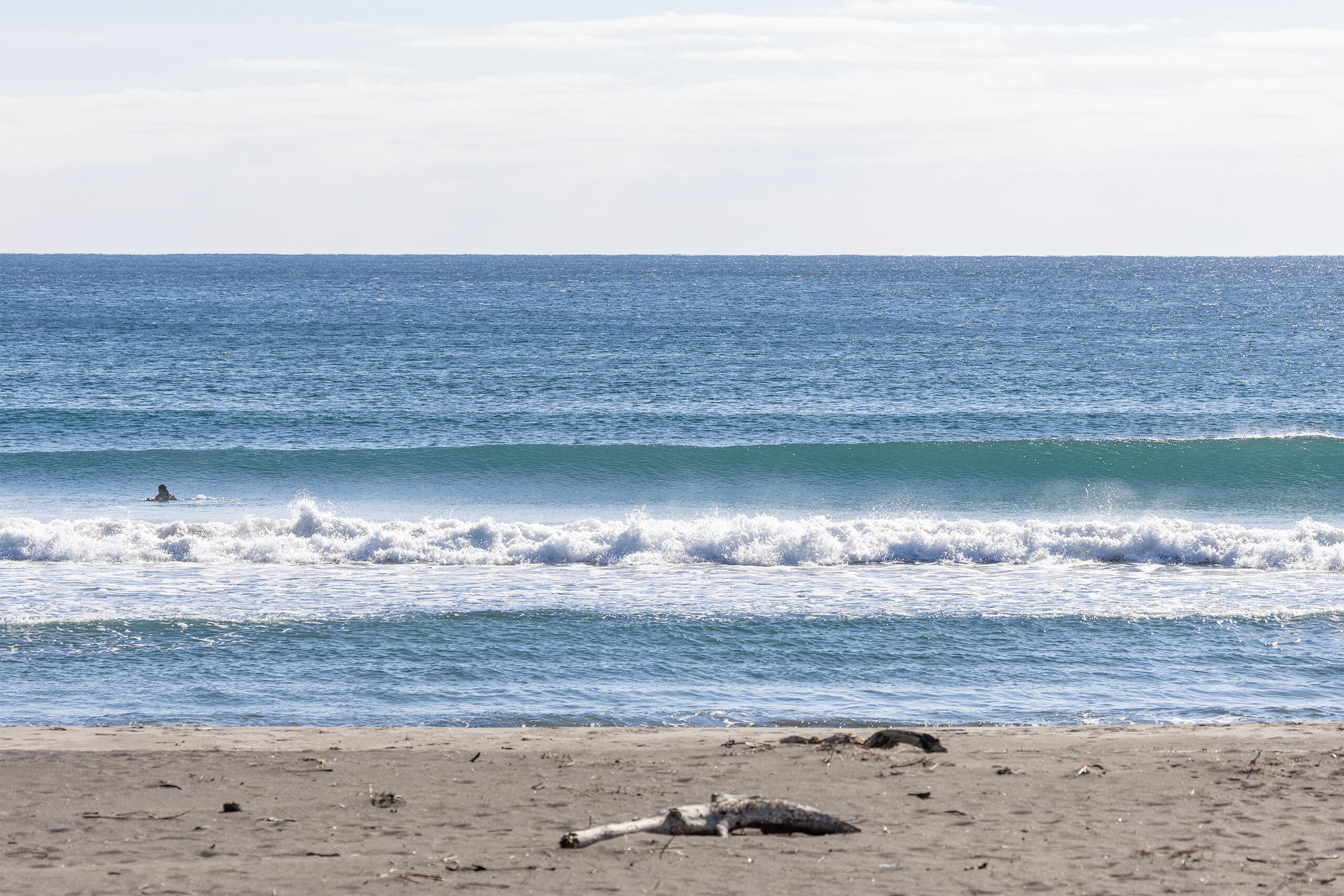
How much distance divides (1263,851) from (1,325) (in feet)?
198

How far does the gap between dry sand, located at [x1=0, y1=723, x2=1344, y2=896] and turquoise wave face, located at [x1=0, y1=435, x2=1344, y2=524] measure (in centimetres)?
1179

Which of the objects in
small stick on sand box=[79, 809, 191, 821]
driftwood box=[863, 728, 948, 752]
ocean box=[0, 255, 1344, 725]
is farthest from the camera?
ocean box=[0, 255, 1344, 725]

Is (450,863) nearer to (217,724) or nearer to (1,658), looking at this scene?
(217,724)

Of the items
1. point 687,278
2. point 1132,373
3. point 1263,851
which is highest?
point 687,278

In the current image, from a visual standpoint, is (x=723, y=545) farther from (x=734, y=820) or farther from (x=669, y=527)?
(x=734, y=820)

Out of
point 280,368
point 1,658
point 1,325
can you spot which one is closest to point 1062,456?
point 1,658

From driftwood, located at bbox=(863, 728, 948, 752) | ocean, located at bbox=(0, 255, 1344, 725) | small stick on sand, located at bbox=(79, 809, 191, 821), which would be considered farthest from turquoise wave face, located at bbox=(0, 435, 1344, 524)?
small stick on sand, located at bbox=(79, 809, 191, 821)

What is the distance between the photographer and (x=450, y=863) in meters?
5.85

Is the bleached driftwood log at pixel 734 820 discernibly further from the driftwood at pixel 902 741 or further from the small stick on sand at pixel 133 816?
the small stick on sand at pixel 133 816

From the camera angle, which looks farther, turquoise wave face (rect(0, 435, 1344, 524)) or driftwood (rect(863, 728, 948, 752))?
turquoise wave face (rect(0, 435, 1344, 524))

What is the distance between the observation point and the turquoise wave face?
2102 cm

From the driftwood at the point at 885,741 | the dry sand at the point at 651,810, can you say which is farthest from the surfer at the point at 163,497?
the driftwood at the point at 885,741

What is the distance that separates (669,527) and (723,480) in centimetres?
641

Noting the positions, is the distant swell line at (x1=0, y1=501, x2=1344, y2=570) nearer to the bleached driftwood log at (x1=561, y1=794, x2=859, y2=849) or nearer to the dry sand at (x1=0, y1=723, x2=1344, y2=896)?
the dry sand at (x1=0, y1=723, x2=1344, y2=896)
